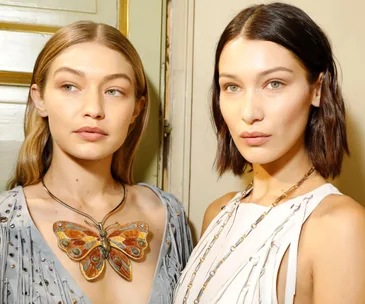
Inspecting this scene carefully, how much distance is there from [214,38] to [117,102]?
422mm

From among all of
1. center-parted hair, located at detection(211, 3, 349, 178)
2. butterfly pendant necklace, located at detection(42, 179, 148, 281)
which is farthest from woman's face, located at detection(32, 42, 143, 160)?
center-parted hair, located at detection(211, 3, 349, 178)

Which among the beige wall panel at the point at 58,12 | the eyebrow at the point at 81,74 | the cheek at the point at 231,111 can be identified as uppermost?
the beige wall panel at the point at 58,12

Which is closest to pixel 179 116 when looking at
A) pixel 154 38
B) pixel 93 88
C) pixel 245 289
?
pixel 154 38

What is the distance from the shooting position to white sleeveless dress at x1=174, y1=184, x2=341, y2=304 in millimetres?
932

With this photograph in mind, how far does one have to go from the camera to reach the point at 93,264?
43.6 inches

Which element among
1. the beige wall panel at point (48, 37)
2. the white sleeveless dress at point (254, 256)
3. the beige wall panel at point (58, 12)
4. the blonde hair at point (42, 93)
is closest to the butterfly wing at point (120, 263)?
the white sleeveless dress at point (254, 256)

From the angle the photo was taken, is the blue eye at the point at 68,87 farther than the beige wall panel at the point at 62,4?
No

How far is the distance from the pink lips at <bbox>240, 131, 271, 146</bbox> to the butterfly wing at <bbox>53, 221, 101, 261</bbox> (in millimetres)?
388

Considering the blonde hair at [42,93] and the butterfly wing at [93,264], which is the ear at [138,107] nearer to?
the blonde hair at [42,93]

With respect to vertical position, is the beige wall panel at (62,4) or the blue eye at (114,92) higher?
the beige wall panel at (62,4)

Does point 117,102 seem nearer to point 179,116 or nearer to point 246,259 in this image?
point 179,116

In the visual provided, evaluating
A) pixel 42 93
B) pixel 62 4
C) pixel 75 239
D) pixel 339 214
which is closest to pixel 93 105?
pixel 42 93

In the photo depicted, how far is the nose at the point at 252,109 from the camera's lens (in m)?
0.98

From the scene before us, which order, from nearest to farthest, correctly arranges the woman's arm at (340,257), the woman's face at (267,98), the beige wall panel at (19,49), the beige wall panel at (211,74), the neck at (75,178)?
1. the woman's arm at (340,257)
2. the woman's face at (267,98)
3. the neck at (75,178)
4. the beige wall panel at (19,49)
5. the beige wall panel at (211,74)
